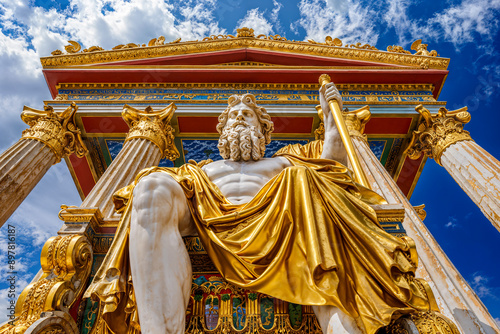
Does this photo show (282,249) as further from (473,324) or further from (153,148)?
(153,148)

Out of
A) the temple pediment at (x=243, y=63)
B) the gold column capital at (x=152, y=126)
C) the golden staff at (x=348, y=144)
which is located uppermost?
the temple pediment at (x=243, y=63)

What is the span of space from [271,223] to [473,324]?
6.95 ft

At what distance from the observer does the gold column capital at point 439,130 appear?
607 centimetres

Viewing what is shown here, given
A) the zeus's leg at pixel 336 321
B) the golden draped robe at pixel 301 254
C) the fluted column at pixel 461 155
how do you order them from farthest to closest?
the fluted column at pixel 461 155
the golden draped robe at pixel 301 254
the zeus's leg at pixel 336 321

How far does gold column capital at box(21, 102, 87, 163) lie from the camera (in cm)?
584

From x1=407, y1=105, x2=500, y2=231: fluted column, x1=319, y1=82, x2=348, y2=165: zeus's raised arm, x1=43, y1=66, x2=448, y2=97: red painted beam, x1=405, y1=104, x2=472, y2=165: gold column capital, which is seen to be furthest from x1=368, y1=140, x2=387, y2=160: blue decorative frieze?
x1=319, y1=82, x2=348, y2=165: zeus's raised arm

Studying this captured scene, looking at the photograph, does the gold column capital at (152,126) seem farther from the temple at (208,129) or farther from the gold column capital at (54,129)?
the gold column capital at (54,129)

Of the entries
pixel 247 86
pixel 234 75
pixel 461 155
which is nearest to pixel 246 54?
pixel 234 75

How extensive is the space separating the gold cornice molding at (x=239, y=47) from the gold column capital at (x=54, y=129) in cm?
206

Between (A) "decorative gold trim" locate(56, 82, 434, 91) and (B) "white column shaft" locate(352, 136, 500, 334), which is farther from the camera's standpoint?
(A) "decorative gold trim" locate(56, 82, 434, 91)

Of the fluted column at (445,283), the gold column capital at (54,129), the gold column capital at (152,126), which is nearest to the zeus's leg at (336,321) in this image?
the fluted column at (445,283)

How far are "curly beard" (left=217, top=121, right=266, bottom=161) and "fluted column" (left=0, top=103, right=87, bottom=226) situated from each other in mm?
3555

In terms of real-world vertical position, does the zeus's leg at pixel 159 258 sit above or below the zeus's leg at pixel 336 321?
above

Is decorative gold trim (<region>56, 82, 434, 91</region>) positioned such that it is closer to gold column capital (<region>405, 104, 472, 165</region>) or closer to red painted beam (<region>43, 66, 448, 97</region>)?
red painted beam (<region>43, 66, 448, 97</region>)
